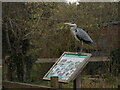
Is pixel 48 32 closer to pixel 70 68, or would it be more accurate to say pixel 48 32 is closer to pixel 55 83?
pixel 70 68

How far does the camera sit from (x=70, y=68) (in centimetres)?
245

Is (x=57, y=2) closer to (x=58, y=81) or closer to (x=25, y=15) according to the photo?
(x=25, y=15)

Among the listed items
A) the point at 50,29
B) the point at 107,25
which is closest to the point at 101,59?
the point at 107,25

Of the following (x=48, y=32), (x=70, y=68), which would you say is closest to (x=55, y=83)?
(x=70, y=68)

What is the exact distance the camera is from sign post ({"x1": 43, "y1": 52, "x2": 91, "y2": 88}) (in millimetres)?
2354

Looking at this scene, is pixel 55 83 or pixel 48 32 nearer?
pixel 55 83

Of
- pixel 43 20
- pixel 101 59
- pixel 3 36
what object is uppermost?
pixel 43 20

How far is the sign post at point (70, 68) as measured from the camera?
92.7 inches

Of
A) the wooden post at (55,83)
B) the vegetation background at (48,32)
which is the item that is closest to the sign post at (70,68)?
the wooden post at (55,83)

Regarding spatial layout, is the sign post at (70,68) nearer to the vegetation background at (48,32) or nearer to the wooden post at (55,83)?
the wooden post at (55,83)

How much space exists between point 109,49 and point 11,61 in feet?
8.06

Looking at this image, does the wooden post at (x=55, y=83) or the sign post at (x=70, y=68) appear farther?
the sign post at (x=70, y=68)

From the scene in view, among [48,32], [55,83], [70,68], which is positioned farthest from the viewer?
[48,32]

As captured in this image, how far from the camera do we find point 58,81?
2.31m
